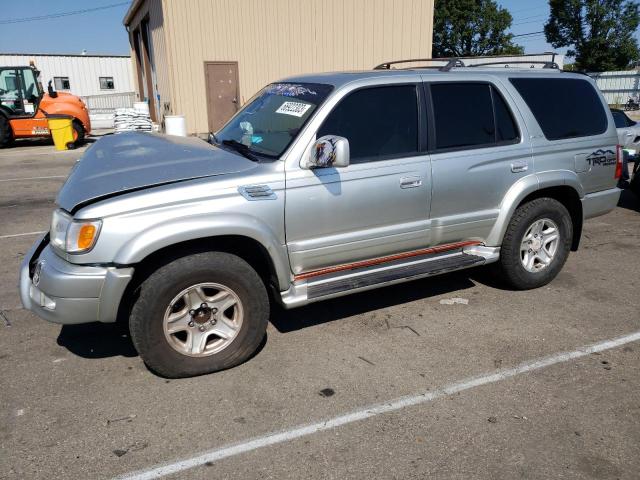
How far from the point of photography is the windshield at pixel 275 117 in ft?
12.7

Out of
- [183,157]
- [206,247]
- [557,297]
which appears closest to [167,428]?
[206,247]

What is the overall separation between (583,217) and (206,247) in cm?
366

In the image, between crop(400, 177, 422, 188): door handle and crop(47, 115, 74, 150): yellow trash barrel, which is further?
crop(47, 115, 74, 150): yellow trash barrel

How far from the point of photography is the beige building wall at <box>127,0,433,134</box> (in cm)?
1686

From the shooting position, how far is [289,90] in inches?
172

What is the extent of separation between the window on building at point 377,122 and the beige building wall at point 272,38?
14410 mm

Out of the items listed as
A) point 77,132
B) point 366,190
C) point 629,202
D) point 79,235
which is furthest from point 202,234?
point 77,132

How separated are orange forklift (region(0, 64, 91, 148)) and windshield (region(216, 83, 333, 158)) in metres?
14.1

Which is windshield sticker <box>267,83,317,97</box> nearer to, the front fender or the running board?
the front fender

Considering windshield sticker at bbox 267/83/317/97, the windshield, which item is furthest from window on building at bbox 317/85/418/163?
windshield sticker at bbox 267/83/317/97

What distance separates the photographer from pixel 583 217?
5062mm

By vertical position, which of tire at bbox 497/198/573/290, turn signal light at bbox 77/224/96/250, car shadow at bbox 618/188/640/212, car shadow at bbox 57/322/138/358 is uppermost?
turn signal light at bbox 77/224/96/250

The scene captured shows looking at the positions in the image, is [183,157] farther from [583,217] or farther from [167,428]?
[583,217]

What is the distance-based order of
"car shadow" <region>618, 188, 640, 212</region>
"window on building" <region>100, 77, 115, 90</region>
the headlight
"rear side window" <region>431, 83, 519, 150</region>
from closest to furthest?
the headlight → "rear side window" <region>431, 83, 519, 150</region> → "car shadow" <region>618, 188, 640, 212</region> → "window on building" <region>100, 77, 115, 90</region>
